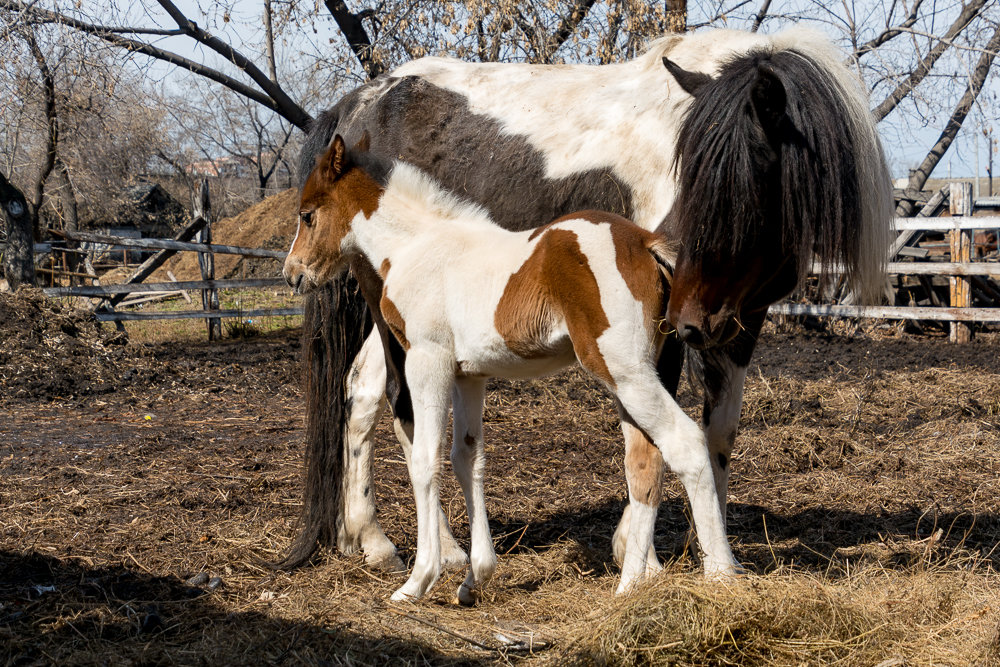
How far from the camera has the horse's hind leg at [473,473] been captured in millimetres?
3549

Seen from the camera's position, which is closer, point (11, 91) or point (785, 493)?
A: point (785, 493)

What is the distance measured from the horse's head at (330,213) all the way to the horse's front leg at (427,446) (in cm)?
76

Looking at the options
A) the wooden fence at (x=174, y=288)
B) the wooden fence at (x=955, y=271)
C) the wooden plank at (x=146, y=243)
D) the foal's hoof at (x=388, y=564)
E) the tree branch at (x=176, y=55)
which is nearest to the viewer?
the foal's hoof at (x=388, y=564)

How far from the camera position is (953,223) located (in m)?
12.0

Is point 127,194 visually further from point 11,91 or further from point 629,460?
point 629,460

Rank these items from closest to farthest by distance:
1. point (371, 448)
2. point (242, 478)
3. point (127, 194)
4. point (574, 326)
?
point (574, 326) < point (371, 448) < point (242, 478) < point (127, 194)

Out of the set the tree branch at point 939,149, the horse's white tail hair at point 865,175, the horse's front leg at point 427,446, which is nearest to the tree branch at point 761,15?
the tree branch at point 939,149

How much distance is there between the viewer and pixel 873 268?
11.2 ft

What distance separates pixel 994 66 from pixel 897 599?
475 inches

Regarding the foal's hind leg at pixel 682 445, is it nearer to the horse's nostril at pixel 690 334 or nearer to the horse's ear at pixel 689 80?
the horse's nostril at pixel 690 334

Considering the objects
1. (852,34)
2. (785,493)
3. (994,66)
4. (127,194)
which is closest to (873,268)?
(785,493)

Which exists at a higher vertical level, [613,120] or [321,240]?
[613,120]

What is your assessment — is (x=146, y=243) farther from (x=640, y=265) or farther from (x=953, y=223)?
(x=953, y=223)

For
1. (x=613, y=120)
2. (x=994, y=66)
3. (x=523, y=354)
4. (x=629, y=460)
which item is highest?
(x=994, y=66)
